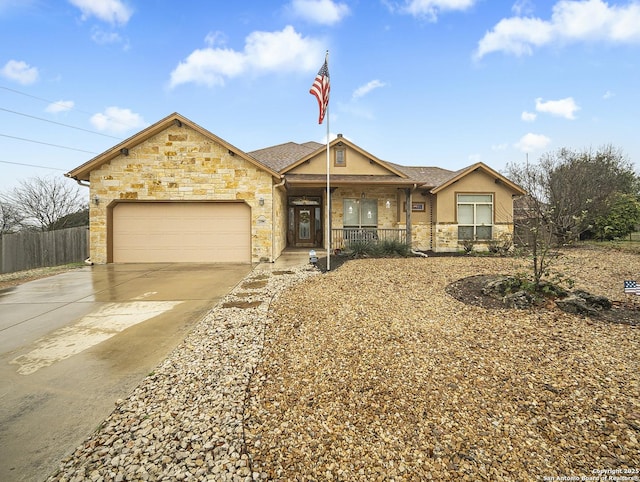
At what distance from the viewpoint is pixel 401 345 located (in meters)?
3.65

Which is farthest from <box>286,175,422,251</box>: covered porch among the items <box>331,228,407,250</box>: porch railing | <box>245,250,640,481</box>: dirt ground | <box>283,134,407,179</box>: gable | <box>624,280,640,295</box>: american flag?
<box>245,250,640,481</box>: dirt ground

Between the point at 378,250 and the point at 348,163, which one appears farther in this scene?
the point at 348,163

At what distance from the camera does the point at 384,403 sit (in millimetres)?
2531

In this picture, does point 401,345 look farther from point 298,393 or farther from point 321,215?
point 321,215

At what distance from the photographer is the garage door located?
36.9ft

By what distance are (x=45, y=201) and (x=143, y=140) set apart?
13.9 metres

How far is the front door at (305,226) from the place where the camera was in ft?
51.9

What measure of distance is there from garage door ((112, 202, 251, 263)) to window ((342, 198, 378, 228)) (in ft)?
17.1

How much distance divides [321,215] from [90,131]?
19.7 meters

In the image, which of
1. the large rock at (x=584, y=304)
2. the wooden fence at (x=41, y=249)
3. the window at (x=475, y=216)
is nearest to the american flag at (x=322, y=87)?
the large rock at (x=584, y=304)

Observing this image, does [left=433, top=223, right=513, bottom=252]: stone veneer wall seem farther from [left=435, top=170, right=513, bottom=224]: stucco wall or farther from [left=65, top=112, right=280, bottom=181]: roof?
[left=65, top=112, right=280, bottom=181]: roof

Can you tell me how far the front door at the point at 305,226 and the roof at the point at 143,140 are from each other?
4866 mm

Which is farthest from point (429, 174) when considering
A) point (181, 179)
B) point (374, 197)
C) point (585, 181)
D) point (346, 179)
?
point (181, 179)

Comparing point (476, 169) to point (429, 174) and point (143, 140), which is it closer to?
point (429, 174)
